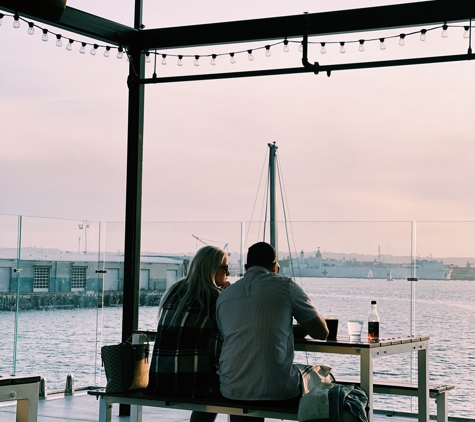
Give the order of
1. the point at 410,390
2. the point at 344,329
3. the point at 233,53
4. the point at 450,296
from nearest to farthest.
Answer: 1. the point at 410,390
2. the point at 233,53
3. the point at 450,296
4. the point at 344,329

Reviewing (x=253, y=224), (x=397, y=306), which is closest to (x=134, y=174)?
(x=253, y=224)

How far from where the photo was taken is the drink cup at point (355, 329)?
14.4 feet

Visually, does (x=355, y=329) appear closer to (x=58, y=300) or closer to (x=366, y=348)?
(x=366, y=348)

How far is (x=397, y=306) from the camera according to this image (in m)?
6.90

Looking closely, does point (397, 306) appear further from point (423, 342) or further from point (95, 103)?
point (95, 103)

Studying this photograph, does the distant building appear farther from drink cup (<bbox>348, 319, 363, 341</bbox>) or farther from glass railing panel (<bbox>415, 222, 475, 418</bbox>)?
drink cup (<bbox>348, 319, 363, 341</bbox>)

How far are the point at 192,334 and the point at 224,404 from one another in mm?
390

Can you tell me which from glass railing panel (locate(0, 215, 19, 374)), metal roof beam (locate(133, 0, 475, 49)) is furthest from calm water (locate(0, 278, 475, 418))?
metal roof beam (locate(133, 0, 475, 49))

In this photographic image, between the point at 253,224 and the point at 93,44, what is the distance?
7.22ft

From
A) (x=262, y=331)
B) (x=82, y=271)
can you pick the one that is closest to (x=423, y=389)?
(x=262, y=331)

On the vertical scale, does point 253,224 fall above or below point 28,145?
below

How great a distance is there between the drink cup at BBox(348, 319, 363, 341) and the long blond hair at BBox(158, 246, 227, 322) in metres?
0.71

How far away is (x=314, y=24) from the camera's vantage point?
18.2 feet

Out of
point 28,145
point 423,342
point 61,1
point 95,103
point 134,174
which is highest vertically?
point 95,103
